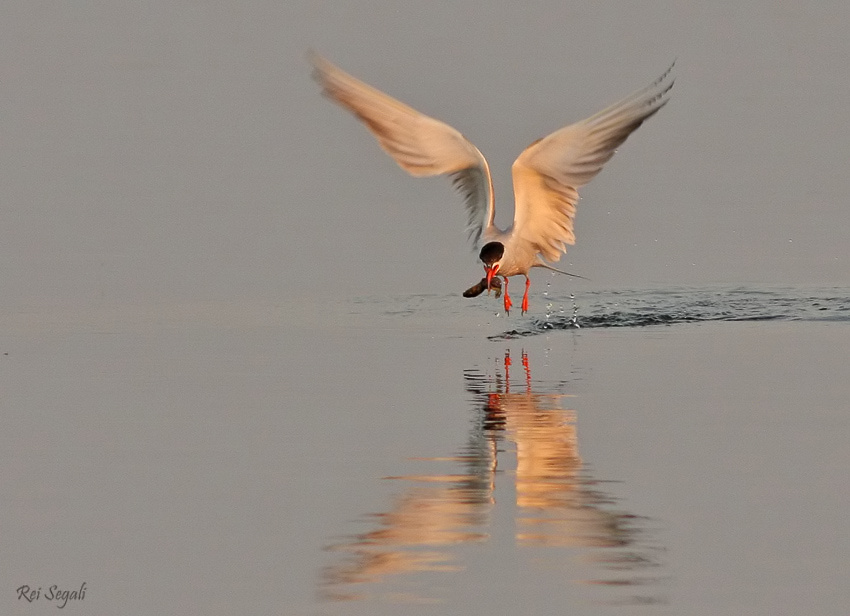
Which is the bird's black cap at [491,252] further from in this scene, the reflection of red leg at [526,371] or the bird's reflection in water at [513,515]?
the bird's reflection in water at [513,515]

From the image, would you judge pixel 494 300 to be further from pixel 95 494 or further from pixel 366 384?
pixel 95 494

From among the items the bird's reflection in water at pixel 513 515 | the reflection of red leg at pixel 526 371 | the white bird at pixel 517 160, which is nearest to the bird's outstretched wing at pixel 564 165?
the white bird at pixel 517 160

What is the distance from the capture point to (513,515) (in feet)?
26.0

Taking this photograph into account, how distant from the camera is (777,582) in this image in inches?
267

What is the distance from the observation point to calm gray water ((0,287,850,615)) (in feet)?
22.9

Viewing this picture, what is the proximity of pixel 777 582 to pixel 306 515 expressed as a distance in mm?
2343

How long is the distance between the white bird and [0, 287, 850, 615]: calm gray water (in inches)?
30.7

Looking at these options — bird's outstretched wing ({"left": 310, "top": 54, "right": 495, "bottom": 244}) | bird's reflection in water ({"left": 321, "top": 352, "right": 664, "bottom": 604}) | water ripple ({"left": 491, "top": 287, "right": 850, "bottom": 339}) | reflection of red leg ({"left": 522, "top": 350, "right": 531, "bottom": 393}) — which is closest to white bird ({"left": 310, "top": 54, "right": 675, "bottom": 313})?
bird's outstretched wing ({"left": 310, "top": 54, "right": 495, "bottom": 244})

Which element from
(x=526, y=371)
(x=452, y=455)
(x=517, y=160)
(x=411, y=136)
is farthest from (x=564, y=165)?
(x=452, y=455)

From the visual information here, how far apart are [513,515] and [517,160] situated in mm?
6629

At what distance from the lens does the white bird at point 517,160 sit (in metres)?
13.7

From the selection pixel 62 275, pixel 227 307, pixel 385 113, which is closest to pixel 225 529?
pixel 385 113

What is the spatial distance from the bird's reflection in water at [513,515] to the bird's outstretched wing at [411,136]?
438 cm

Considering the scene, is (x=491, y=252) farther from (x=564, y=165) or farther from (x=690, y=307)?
(x=690, y=307)
